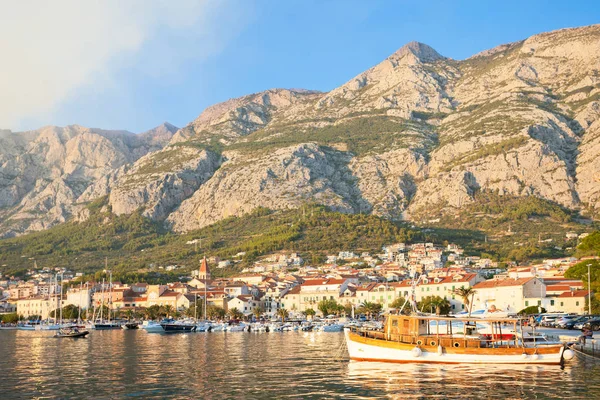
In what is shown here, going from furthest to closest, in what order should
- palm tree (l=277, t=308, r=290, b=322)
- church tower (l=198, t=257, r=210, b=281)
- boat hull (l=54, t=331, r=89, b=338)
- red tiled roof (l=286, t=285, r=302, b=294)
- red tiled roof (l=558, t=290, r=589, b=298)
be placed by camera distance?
church tower (l=198, t=257, r=210, b=281) < red tiled roof (l=286, t=285, r=302, b=294) < palm tree (l=277, t=308, r=290, b=322) < red tiled roof (l=558, t=290, r=589, b=298) < boat hull (l=54, t=331, r=89, b=338)

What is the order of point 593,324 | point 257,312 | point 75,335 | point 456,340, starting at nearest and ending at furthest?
point 456,340
point 593,324
point 75,335
point 257,312

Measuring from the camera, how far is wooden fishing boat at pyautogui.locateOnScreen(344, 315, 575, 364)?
136 feet

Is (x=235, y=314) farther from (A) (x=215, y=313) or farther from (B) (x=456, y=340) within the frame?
(B) (x=456, y=340)

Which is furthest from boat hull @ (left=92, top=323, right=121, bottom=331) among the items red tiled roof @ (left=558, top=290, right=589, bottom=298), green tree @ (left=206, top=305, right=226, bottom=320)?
red tiled roof @ (left=558, top=290, right=589, bottom=298)

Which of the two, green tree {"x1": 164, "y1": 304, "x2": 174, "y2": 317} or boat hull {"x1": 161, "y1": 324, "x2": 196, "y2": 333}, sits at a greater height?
green tree {"x1": 164, "y1": 304, "x2": 174, "y2": 317}

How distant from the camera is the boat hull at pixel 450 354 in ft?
136

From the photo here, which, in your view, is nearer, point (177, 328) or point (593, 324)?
point (593, 324)

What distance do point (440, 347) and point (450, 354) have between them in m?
0.80

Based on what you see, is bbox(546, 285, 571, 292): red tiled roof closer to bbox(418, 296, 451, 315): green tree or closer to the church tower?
bbox(418, 296, 451, 315): green tree

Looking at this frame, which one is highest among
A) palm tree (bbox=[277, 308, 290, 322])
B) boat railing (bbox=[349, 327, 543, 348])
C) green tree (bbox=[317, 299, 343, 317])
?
boat railing (bbox=[349, 327, 543, 348])

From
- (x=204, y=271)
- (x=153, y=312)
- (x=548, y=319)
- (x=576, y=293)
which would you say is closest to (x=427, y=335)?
(x=548, y=319)

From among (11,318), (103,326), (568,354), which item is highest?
(568,354)

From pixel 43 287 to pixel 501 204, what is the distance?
135m

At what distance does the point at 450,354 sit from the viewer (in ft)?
139
